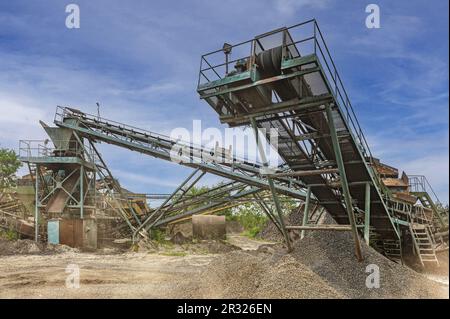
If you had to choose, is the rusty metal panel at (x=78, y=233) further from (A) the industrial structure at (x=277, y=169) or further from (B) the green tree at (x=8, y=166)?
(B) the green tree at (x=8, y=166)

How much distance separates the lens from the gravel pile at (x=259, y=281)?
646cm

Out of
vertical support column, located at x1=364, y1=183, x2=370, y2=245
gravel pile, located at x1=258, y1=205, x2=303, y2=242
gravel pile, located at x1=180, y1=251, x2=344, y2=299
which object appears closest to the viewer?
gravel pile, located at x1=180, y1=251, x2=344, y2=299

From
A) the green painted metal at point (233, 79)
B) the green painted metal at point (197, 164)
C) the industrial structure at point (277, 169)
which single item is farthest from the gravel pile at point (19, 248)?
the green painted metal at point (233, 79)

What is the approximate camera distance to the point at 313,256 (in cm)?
784

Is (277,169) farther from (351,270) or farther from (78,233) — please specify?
(78,233)

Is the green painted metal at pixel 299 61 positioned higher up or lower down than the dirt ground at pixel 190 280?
higher up

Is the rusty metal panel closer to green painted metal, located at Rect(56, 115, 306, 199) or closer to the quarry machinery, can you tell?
green painted metal, located at Rect(56, 115, 306, 199)

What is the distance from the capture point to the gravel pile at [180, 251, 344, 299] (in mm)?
6465

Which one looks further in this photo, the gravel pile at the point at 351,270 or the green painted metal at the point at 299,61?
the gravel pile at the point at 351,270

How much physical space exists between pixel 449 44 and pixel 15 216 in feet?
70.7

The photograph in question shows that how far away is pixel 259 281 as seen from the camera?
22.9 feet

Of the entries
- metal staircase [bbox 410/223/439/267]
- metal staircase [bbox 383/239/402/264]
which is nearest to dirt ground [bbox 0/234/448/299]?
metal staircase [bbox 410/223/439/267]
